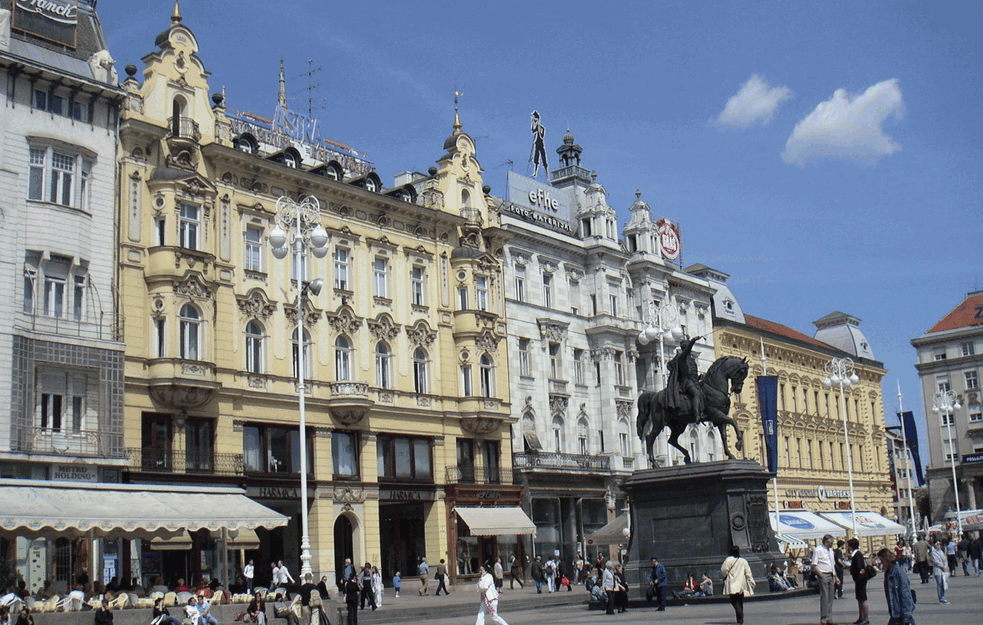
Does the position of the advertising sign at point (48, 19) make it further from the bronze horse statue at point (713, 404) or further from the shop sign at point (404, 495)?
the bronze horse statue at point (713, 404)

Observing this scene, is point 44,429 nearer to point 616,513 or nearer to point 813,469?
point 616,513

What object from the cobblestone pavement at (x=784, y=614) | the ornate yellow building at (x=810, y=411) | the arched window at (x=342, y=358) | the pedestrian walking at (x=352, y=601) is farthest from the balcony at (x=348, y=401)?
the ornate yellow building at (x=810, y=411)

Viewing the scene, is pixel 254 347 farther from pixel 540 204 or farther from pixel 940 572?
pixel 940 572

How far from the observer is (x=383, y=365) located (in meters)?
50.1

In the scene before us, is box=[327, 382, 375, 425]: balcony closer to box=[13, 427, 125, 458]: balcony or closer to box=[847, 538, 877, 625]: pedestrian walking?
box=[13, 427, 125, 458]: balcony

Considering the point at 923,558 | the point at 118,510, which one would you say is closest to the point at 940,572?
the point at 923,558

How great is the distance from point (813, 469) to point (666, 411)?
54.1 metres

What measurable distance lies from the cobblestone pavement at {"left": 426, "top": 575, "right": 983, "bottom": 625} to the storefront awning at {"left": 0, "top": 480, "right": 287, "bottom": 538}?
22.1 feet

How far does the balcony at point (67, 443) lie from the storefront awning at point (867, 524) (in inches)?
1693

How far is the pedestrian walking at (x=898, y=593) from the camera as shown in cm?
1952

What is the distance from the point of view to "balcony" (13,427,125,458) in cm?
3516

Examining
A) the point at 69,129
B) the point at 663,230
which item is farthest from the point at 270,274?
the point at 663,230

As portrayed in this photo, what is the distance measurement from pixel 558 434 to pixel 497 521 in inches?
346

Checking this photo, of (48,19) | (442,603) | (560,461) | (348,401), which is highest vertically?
(48,19)
